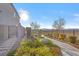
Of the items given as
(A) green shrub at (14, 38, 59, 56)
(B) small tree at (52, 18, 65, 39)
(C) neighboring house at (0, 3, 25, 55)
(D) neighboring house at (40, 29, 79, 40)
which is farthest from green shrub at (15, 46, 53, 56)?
(B) small tree at (52, 18, 65, 39)

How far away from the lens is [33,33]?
2.82 metres

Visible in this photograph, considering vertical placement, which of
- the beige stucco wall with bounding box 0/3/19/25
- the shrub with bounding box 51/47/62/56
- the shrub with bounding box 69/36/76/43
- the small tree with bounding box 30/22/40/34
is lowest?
the shrub with bounding box 51/47/62/56

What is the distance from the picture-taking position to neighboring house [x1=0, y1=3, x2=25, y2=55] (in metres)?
2.80

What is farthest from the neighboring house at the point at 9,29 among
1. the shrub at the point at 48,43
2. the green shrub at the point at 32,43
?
the shrub at the point at 48,43

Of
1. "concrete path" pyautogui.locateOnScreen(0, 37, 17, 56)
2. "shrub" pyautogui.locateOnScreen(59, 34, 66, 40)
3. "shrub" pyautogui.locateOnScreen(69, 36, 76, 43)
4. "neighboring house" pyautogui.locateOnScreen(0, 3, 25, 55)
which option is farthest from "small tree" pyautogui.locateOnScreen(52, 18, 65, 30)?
"concrete path" pyautogui.locateOnScreen(0, 37, 17, 56)

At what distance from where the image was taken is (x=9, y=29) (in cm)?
283

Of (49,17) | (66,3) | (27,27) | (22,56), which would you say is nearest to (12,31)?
(27,27)

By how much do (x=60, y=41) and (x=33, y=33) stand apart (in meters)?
0.45

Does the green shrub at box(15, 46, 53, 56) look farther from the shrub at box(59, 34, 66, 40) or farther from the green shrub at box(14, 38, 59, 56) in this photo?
the shrub at box(59, 34, 66, 40)

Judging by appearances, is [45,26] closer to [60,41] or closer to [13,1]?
[60,41]

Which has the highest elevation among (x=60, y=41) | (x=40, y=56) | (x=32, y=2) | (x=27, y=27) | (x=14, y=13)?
(x=32, y=2)

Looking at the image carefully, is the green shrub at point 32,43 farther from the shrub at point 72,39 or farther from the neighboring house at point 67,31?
the shrub at point 72,39

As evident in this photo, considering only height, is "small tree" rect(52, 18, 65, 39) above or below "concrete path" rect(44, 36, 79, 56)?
above

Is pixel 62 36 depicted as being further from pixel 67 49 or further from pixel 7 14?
pixel 7 14
